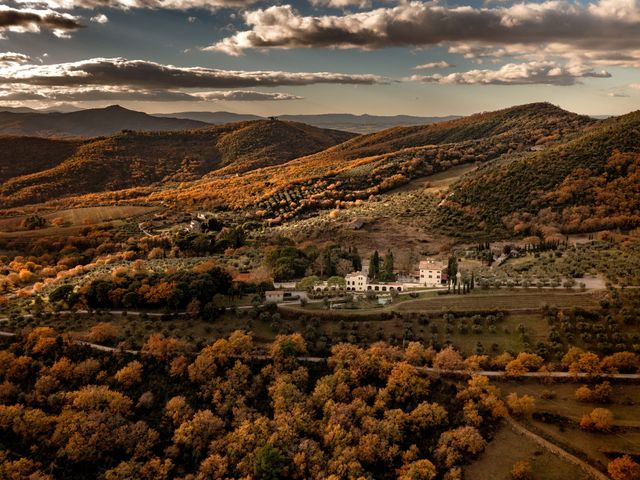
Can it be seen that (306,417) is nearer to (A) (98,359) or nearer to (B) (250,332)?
(B) (250,332)

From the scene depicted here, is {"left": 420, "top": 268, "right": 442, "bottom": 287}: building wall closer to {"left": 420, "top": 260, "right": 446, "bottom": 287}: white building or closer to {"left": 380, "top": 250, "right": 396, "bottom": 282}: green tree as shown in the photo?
{"left": 420, "top": 260, "right": 446, "bottom": 287}: white building

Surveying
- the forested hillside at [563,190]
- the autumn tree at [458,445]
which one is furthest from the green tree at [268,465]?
the forested hillside at [563,190]

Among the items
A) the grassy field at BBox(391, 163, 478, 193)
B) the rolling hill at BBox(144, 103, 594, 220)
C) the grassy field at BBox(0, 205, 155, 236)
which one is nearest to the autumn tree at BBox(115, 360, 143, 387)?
the grassy field at BBox(0, 205, 155, 236)

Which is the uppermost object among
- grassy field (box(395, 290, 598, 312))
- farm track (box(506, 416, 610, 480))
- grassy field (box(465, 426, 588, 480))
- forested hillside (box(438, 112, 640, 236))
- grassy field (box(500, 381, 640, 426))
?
forested hillside (box(438, 112, 640, 236))

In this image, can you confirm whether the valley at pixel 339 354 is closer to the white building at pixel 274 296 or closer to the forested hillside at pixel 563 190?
the white building at pixel 274 296

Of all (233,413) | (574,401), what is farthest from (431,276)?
(233,413)

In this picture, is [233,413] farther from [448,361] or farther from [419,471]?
[448,361]
